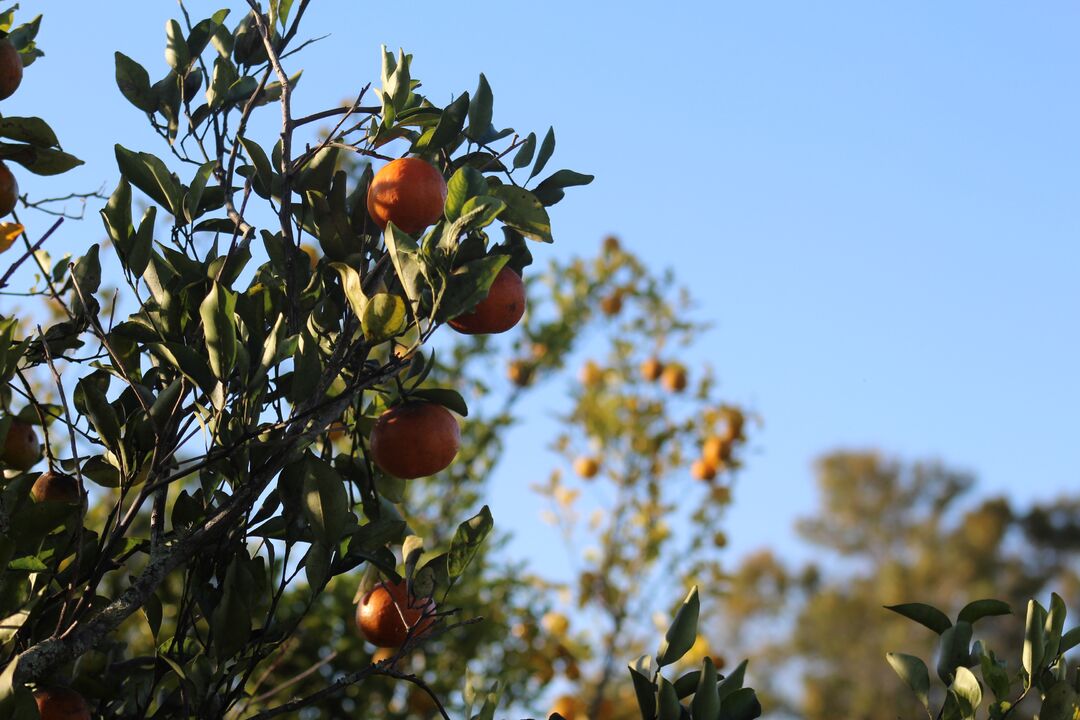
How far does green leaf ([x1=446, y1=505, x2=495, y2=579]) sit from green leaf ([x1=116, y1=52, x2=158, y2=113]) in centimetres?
79

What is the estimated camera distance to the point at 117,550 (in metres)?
1.35

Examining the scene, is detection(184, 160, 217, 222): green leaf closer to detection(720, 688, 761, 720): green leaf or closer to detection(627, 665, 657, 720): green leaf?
detection(627, 665, 657, 720): green leaf

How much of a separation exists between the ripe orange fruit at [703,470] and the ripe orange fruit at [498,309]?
10.0 ft

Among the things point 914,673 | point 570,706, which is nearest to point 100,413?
point 914,673

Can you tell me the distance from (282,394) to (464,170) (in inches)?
16.2

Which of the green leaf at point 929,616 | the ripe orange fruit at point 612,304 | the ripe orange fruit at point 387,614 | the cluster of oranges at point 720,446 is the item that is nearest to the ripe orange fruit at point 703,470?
the cluster of oranges at point 720,446

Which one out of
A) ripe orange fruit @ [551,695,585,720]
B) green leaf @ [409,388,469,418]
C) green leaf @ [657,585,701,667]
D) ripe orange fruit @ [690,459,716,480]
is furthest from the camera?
ripe orange fruit @ [690,459,716,480]

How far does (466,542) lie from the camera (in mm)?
1350

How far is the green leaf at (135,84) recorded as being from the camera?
1599 mm

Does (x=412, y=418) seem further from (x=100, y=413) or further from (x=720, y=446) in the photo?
(x=720, y=446)

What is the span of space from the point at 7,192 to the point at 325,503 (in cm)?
64

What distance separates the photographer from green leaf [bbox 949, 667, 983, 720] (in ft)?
→ 4.33

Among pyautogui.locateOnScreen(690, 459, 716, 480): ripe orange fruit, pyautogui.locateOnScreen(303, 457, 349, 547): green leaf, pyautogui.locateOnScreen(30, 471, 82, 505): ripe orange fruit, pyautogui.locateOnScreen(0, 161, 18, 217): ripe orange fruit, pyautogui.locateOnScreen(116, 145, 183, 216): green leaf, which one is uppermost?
pyautogui.locateOnScreen(690, 459, 716, 480): ripe orange fruit

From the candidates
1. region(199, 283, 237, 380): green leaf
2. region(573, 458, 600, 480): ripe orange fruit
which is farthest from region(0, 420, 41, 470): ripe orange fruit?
region(573, 458, 600, 480): ripe orange fruit
